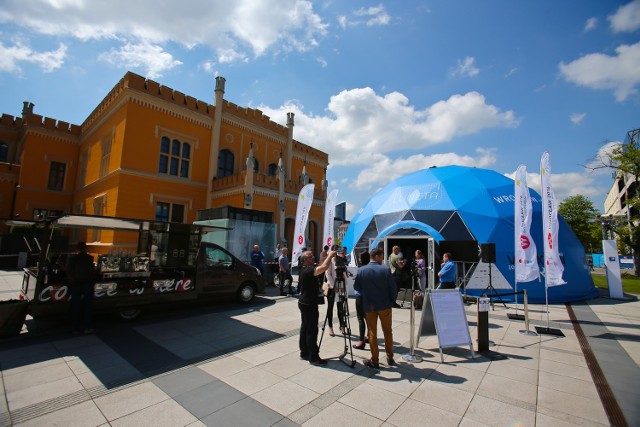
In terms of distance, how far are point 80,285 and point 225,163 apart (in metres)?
17.3

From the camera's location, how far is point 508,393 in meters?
3.99

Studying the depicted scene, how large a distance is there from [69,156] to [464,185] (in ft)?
97.3

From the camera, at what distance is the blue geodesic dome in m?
11.2

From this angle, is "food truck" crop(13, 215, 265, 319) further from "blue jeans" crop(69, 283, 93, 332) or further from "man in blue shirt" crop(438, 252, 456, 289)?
"man in blue shirt" crop(438, 252, 456, 289)

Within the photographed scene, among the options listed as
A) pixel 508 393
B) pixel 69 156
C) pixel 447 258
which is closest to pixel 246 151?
pixel 69 156

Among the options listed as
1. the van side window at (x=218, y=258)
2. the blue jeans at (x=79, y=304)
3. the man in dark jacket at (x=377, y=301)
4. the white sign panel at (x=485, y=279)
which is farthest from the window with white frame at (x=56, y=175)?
the white sign panel at (x=485, y=279)

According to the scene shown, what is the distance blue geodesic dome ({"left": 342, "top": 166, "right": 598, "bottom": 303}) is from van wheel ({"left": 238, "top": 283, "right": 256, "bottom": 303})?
18.2ft

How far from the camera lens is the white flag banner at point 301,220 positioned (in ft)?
38.2

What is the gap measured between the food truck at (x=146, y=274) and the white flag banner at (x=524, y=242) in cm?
772

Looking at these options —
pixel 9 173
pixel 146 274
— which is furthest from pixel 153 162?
pixel 9 173

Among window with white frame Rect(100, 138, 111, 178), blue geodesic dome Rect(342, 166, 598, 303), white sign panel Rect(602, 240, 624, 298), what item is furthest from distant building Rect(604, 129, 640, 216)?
window with white frame Rect(100, 138, 111, 178)

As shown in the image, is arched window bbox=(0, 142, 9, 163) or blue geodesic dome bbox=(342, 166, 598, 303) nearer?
blue geodesic dome bbox=(342, 166, 598, 303)

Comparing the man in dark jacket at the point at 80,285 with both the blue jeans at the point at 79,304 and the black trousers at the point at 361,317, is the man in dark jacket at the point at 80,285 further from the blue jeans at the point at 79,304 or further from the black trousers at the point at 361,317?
the black trousers at the point at 361,317

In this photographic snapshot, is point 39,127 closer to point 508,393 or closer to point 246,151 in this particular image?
point 246,151
